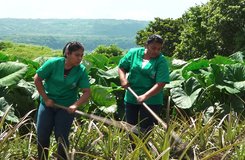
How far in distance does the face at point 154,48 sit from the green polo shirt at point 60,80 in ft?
2.26

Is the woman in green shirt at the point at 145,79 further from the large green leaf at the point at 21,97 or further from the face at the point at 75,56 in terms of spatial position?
the large green leaf at the point at 21,97

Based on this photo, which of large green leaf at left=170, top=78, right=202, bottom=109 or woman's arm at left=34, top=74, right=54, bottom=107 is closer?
woman's arm at left=34, top=74, right=54, bottom=107

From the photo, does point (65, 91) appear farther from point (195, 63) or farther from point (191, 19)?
point (191, 19)

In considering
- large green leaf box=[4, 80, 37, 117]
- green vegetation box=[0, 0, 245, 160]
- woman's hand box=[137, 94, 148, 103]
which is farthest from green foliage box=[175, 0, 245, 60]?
woman's hand box=[137, 94, 148, 103]

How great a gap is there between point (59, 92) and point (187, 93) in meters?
3.05

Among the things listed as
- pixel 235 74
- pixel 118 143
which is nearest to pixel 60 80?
pixel 118 143

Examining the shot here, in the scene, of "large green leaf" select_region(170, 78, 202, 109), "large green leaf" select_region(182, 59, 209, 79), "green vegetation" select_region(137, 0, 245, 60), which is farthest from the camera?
"green vegetation" select_region(137, 0, 245, 60)

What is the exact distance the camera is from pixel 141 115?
481 cm

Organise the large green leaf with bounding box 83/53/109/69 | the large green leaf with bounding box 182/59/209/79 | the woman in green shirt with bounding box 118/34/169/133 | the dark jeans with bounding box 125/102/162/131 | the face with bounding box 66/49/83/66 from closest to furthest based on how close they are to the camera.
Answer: the face with bounding box 66/49/83/66 → the woman in green shirt with bounding box 118/34/169/133 → the dark jeans with bounding box 125/102/162/131 → the large green leaf with bounding box 182/59/209/79 → the large green leaf with bounding box 83/53/109/69

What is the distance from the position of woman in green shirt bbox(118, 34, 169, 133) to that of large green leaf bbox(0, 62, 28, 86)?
1833 mm

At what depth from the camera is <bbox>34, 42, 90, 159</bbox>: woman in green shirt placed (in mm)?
4301

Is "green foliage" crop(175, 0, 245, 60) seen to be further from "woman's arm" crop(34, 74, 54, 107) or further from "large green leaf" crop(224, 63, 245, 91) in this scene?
"woman's arm" crop(34, 74, 54, 107)

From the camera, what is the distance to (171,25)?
2812 centimetres

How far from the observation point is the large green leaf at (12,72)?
6.24 m
